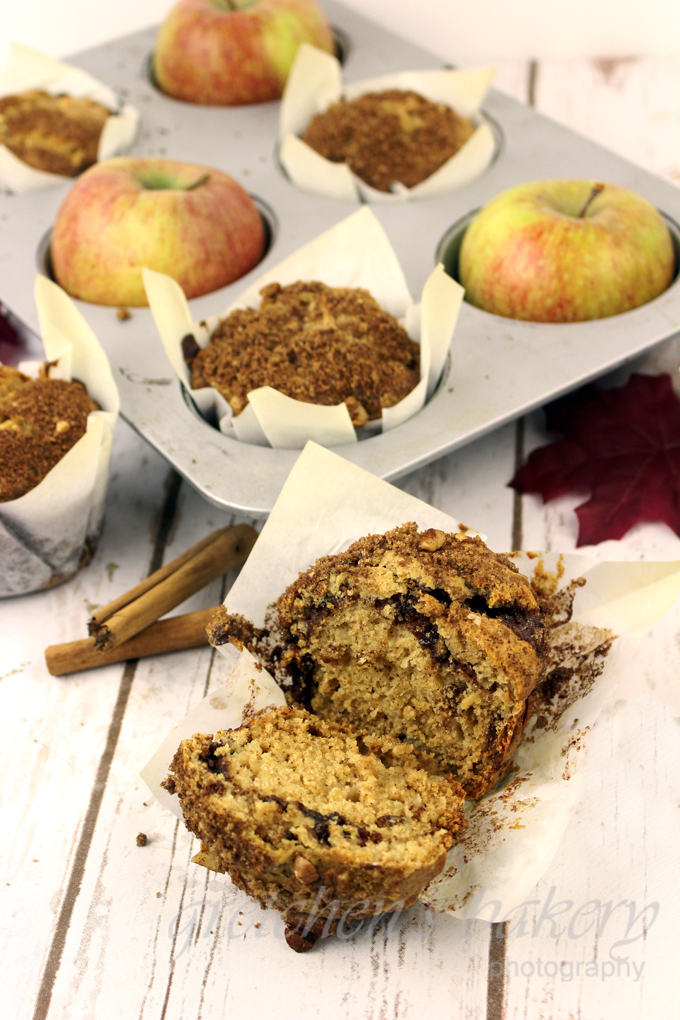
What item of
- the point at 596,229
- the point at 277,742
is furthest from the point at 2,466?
the point at 596,229

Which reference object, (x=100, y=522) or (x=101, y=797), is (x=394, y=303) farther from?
(x=101, y=797)

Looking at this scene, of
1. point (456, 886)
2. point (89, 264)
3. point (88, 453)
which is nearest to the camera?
point (456, 886)

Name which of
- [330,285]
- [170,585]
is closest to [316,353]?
[330,285]

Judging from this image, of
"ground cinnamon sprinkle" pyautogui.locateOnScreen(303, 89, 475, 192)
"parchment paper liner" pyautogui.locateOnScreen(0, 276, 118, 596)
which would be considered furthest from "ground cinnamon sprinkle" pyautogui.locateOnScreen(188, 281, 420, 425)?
"ground cinnamon sprinkle" pyautogui.locateOnScreen(303, 89, 475, 192)

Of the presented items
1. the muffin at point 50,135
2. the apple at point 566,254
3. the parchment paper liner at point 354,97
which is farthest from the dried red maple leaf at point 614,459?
the muffin at point 50,135

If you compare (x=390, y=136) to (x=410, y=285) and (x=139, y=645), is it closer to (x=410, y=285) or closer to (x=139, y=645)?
(x=410, y=285)
